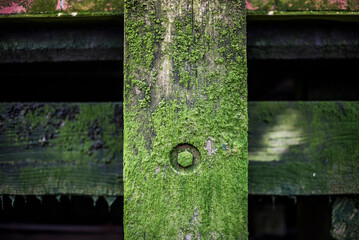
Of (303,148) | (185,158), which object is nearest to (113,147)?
(185,158)

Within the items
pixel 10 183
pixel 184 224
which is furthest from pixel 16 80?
pixel 184 224

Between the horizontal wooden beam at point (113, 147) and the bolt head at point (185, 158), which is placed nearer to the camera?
the bolt head at point (185, 158)

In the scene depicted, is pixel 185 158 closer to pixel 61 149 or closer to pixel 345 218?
pixel 61 149

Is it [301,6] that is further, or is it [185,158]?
[301,6]

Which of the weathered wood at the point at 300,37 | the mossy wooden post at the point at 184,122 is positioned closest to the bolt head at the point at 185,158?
the mossy wooden post at the point at 184,122

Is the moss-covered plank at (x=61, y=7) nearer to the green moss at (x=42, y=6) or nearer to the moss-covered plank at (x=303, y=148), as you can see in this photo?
the green moss at (x=42, y=6)

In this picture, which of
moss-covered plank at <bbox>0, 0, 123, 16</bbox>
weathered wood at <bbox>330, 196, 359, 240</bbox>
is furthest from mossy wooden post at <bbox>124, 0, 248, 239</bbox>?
weathered wood at <bbox>330, 196, 359, 240</bbox>
